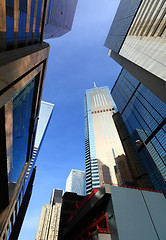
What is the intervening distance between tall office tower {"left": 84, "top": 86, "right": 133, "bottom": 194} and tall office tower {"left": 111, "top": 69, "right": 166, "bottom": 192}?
2523 inches

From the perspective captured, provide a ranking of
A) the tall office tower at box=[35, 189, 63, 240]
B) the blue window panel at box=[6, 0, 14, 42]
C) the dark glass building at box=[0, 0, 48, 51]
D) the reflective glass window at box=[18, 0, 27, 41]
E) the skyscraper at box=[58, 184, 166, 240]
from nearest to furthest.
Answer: the dark glass building at box=[0, 0, 48, 51] → the blue window panel at box=[6, 0, 14, 42] → the reflective glass window at box=[18, 0, 27, 41] → the skyscraper at box=[58, 184, 166, 240] → the tall office tower at box=[35, 189, 63, 240]

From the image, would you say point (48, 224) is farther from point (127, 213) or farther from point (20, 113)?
point (20, 113)

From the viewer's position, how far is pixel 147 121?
39719 millimetres

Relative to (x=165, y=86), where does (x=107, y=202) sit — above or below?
below

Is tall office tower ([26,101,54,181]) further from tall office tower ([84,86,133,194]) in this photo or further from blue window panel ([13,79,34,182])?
blue window panel ([13,79,34,182])

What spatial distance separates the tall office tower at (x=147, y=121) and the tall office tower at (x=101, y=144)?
64.1 m

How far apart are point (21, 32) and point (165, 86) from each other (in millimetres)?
19952

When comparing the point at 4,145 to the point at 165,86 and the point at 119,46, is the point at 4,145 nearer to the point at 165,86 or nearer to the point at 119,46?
the point at 165,86

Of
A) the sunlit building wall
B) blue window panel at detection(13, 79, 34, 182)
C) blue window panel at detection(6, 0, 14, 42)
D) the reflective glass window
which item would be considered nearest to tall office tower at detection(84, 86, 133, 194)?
the sunlit building wall

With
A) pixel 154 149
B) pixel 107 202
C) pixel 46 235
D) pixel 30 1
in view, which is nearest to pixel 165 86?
pixel 107 202

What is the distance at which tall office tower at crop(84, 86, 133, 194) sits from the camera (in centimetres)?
10650

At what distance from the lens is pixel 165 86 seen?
17.3 meters

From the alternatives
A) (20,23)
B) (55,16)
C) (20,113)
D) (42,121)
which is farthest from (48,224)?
(55,16)

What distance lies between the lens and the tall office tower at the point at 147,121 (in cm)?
3412
